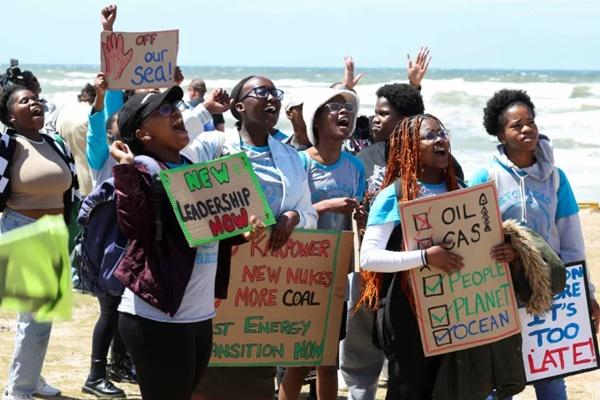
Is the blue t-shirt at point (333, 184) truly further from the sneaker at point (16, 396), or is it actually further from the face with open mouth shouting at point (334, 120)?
the sneaker at point (16, 396)

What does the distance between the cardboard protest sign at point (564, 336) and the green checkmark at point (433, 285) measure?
873 mm

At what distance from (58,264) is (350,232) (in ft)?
10.9

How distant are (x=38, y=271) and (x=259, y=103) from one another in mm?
3192

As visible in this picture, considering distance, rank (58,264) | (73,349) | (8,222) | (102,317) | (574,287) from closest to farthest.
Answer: (58,264), (574,287), (8,222), (102,317), (73,349)

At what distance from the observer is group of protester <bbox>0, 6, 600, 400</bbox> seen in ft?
14.8

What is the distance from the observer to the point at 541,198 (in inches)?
225

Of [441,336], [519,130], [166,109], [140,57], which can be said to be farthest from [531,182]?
[140,57]

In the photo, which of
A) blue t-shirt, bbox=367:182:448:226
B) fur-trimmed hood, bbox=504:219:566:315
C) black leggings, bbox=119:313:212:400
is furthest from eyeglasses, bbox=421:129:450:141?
black leggings, bbox=119:313:212:400

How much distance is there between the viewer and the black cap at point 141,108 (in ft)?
15.3

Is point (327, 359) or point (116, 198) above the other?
point (116, 198)

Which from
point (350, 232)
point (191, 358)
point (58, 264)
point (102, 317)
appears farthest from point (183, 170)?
point (102, 317)

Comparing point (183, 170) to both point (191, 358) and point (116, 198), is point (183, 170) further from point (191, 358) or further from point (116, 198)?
point (191, 358)

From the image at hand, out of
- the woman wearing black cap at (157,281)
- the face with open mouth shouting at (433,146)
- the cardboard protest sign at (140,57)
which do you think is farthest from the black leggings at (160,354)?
the cardboard protest sign at (140,57)

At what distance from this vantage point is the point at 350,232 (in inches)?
232
